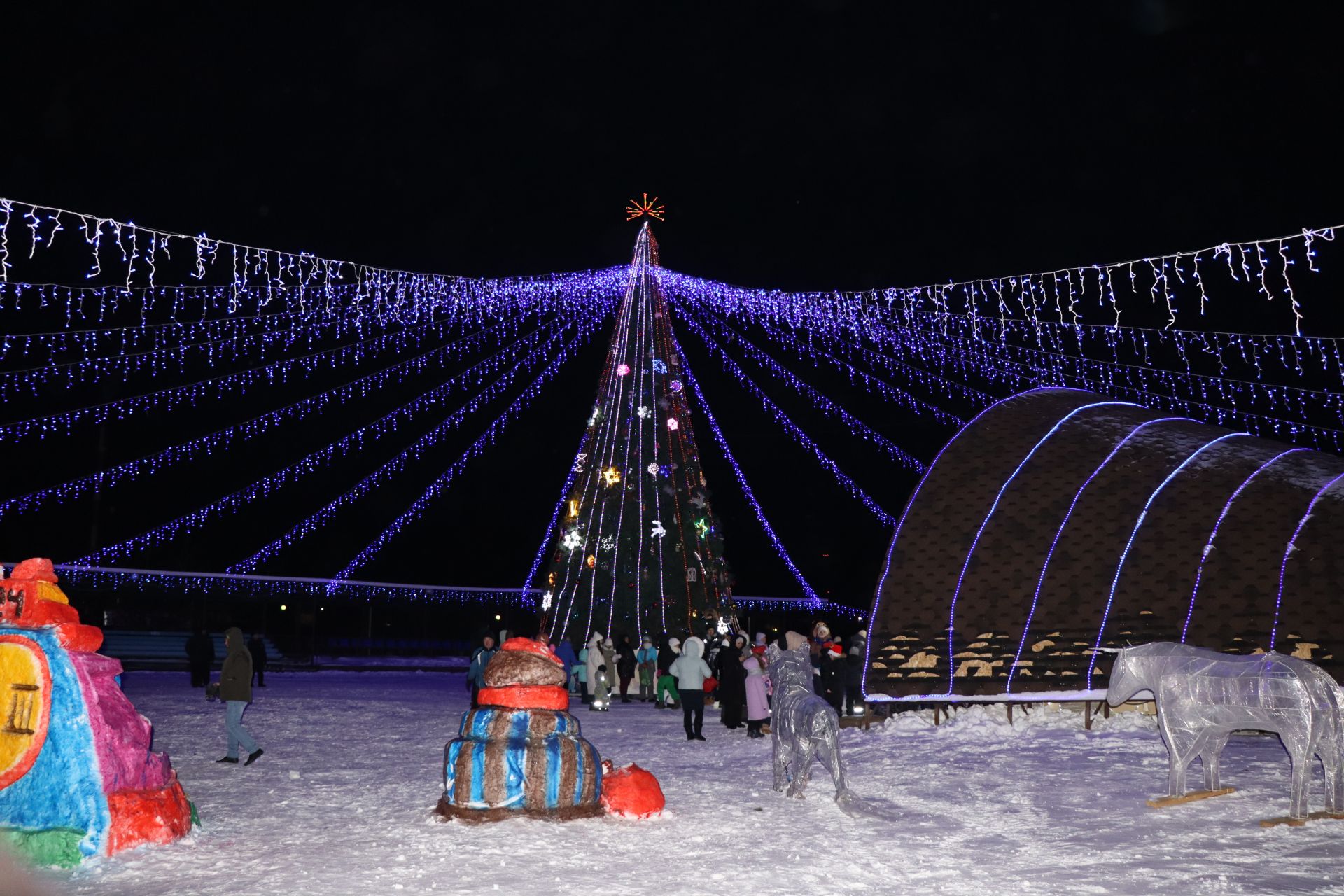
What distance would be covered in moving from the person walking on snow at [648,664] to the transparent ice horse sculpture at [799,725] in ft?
33.2

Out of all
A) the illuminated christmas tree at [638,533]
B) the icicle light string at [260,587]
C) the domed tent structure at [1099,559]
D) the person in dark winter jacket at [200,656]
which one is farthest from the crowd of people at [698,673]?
the icicle light string at [260,587]

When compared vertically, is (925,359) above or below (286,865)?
above

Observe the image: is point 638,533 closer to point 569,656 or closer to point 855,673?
point 569,656

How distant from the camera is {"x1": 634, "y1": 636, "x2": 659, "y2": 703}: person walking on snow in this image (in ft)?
66.1

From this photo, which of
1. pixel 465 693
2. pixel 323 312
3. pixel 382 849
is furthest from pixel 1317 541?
pixel 465 693

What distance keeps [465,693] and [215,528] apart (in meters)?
21.2

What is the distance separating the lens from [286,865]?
21.3 feet

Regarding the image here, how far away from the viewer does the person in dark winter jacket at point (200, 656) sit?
2175 cm

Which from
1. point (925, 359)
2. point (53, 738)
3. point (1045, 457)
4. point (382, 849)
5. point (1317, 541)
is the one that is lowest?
point (382, 849)

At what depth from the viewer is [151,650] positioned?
29625 millimetres

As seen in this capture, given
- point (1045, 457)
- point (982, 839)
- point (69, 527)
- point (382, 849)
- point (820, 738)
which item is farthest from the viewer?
point (69, 527)

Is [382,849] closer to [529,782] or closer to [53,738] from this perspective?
[529,782]

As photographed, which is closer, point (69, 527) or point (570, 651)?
point (570, 651)

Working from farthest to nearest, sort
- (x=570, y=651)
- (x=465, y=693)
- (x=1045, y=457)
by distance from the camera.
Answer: (x=465, y=693)
(x=570, y=651)
(x=1045, y=457)
